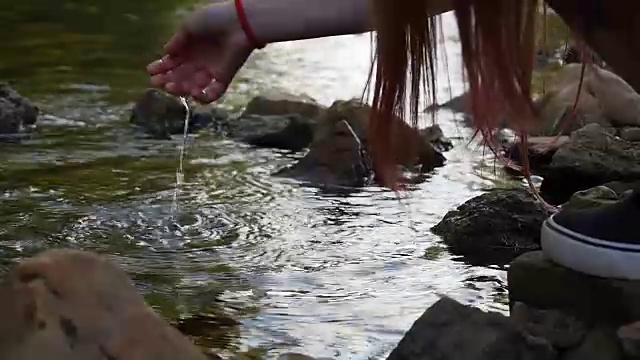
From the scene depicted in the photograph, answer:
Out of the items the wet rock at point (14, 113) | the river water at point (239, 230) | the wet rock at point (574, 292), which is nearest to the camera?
the wet rock at point (574, 292)

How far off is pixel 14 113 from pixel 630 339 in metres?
3.19

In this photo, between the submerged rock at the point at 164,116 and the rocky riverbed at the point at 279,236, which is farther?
the submerged rock at the point at 164,116

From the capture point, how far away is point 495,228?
2.97 meters

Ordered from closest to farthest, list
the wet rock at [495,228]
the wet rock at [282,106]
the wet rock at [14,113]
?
the wet rock at [495,228] → the wet rock at [14,113] → the wet rock at [282,106]

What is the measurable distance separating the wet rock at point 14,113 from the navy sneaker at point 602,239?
290 cm

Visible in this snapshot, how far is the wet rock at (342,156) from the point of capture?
3820 millimetres

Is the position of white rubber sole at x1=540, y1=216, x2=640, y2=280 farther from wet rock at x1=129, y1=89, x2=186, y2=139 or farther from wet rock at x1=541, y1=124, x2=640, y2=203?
wet rock at x1=129, y1=89, x2=186, y2=139

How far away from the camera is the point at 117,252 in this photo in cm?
293

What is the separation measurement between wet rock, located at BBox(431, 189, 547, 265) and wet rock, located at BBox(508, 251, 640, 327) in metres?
0.67

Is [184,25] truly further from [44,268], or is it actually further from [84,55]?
[84,55]

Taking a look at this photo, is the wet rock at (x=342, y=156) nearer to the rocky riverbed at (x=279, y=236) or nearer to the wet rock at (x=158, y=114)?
the rocky riverbed at (x=279, y=236)

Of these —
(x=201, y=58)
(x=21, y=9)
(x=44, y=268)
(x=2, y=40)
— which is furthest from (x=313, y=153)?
(x=21, y=9)

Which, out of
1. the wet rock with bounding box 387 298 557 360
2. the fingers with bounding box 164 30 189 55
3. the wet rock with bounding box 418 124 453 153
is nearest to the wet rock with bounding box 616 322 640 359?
the wet rock with bounding box 387 298 557 360

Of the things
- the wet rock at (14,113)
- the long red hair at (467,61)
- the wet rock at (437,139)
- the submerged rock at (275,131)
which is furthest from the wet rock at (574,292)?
the wet rock at (14,113)
